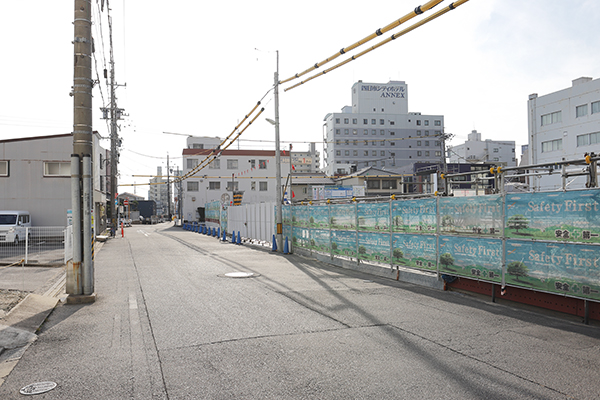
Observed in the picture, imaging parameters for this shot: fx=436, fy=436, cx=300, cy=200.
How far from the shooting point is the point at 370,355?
223 inches

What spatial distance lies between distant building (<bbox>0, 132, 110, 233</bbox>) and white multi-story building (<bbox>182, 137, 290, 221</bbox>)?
38.9m

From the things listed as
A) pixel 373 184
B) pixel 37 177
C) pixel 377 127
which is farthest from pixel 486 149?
pixel 37 177

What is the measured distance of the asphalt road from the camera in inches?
183

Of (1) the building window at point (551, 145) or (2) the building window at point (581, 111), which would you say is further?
(1) the building window at point (551, 145)

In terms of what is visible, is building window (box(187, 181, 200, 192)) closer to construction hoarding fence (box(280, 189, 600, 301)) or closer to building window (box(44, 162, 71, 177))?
building window (box(44, 162, 71, 177))

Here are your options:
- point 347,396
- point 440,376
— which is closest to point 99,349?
point 347,396

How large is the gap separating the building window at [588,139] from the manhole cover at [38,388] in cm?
5983

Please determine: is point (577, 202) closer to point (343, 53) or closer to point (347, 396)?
point (347, 396)

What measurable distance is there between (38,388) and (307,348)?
125 inches

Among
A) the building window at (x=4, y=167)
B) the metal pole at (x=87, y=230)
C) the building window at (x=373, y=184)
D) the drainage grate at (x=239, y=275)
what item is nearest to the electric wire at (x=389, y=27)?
the drainage grate at (x=239, y=275)

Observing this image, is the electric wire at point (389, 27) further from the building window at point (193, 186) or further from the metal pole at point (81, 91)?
the building window at point (193, 186)

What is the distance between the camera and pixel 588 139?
5222 cm

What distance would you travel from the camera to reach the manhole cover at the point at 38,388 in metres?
4.62

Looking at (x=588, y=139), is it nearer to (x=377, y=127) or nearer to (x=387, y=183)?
(x=387, y=183)
